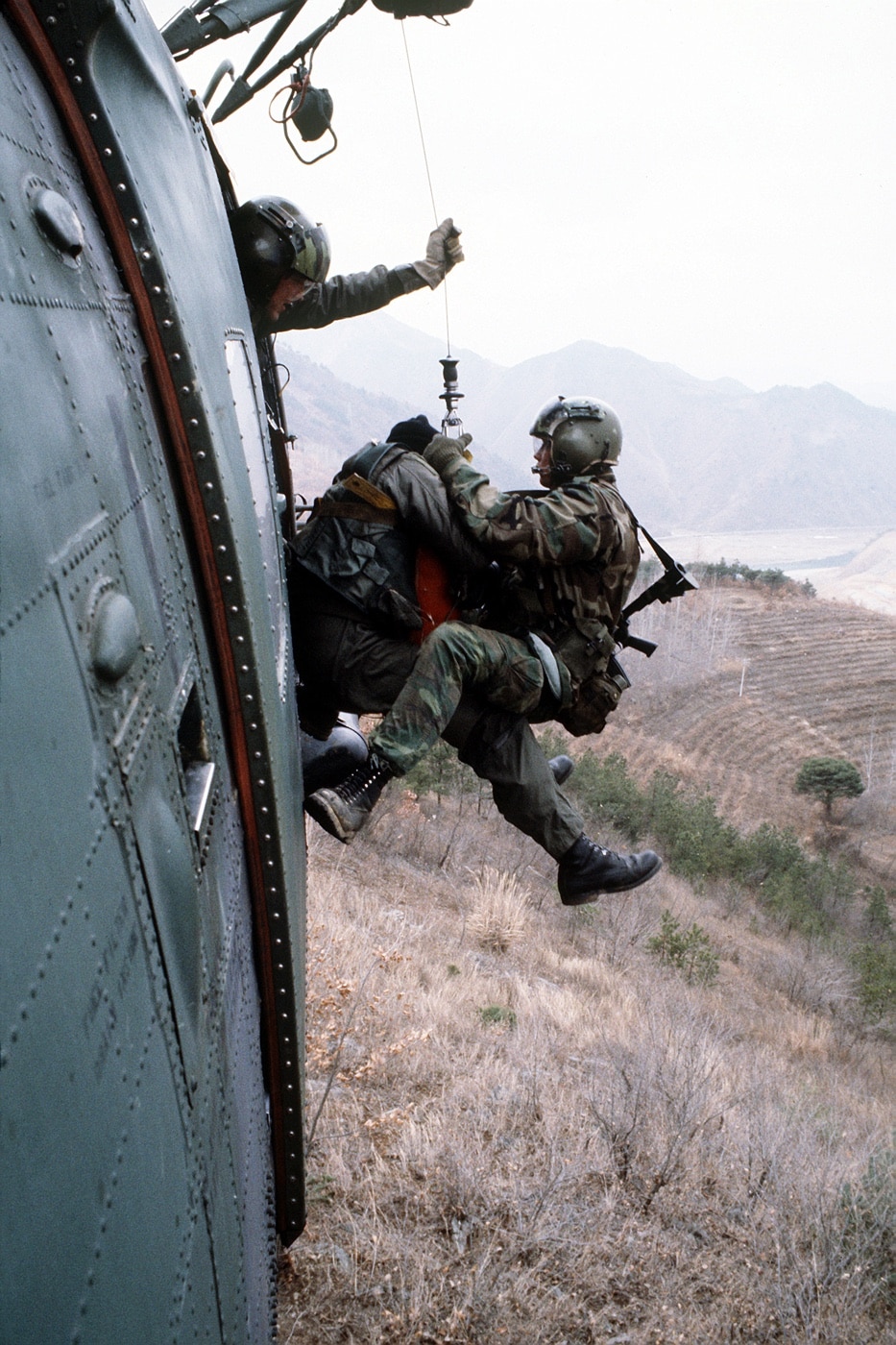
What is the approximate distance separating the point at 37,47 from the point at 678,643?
7299 centimetres

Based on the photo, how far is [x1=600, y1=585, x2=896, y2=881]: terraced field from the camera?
47.9 metres

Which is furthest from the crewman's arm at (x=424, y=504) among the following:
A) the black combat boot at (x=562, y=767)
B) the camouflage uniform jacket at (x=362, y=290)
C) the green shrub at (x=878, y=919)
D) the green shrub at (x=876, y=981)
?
the green shrub at (x=878, y=919)

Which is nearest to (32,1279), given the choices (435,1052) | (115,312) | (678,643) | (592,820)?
(115,312)

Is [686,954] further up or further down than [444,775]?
further down

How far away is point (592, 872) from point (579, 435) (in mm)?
1828

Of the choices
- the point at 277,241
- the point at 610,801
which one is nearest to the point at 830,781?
the point at 610,801

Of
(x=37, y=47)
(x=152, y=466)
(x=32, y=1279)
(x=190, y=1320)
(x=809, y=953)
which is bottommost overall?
(x=809, y=953)

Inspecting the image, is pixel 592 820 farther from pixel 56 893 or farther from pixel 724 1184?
pixel 56 893

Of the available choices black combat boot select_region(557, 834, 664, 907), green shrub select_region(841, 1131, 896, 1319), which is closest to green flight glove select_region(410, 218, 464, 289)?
black combat boot select_region(557, 834, 664, 907)

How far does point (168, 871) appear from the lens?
4.53 feet

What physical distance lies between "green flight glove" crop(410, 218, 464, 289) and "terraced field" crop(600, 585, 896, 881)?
41511 millimetres

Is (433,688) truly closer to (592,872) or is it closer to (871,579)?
(592,872)

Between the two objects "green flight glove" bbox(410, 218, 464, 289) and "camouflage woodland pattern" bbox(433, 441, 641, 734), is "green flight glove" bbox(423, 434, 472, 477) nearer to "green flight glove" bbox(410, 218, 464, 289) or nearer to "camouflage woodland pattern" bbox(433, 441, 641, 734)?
"camouflage woodland pattern" bbox(433, 441, 641, 734)

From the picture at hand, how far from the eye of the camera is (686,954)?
14633 millimetres
